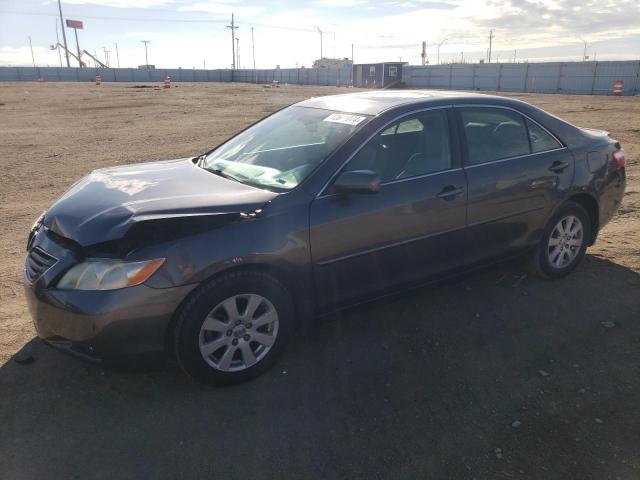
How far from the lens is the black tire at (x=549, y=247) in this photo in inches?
177

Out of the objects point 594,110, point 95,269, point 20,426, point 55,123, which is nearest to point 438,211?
point 95,269

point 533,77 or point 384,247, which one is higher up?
point 533,77

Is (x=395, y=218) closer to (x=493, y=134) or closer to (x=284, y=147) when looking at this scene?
(x=284, y=147)

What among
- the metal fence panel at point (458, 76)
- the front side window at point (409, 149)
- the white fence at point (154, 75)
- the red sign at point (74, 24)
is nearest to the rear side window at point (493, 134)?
the front side window at point (409, 149)

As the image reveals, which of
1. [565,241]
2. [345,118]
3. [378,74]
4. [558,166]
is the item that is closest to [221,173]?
[345,118]

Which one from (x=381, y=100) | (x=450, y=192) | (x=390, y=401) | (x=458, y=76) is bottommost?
(x=390, y=401)

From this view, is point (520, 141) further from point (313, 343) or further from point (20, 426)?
point (20, 426)

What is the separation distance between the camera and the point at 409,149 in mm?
3771

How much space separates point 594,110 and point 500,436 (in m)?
20.7

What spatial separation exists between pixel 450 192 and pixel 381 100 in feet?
2.99

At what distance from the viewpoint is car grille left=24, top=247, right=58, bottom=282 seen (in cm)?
293

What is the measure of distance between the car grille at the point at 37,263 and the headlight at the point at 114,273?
31 centimetres

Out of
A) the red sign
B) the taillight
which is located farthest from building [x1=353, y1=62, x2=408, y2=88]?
the red sign

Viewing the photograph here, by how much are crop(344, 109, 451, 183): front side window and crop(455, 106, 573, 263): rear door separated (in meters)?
0.21
